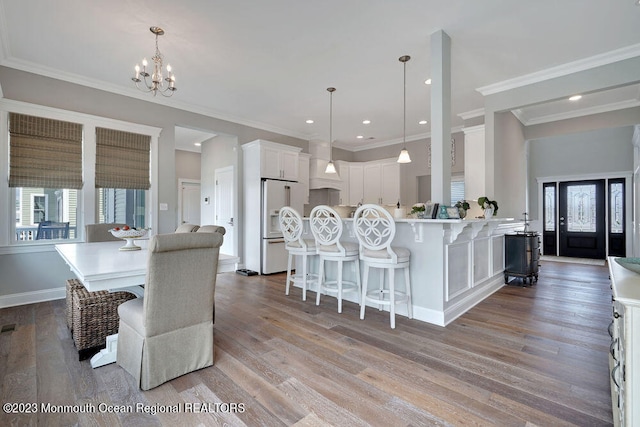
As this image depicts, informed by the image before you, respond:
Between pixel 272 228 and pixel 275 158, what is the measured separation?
1.30 meters

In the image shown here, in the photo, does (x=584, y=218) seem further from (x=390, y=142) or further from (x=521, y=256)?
(x=390, y=142)

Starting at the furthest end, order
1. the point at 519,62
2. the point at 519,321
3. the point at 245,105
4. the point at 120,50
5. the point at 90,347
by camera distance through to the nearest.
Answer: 1. the point at 245,105
2. the point at 519,62
3. the point at 120,50
4. the point at 519,321
5. the point at 90,347

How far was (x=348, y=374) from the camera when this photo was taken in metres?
1.99

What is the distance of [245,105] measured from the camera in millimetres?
4961

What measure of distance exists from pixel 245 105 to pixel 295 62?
165 centimetres

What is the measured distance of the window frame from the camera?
11.3 ft

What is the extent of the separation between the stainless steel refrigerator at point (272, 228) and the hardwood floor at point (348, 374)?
205 cm

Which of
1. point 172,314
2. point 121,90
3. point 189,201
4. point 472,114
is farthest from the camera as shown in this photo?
point 189,201

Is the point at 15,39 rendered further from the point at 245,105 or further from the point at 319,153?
the point at 319,153

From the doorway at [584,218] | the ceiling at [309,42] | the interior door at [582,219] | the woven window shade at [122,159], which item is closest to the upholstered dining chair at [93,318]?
the woven window shade at [122,159]

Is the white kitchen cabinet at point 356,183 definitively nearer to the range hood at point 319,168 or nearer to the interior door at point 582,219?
the range hood at point 319,168

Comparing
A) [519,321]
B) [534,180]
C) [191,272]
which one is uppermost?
[534,180]

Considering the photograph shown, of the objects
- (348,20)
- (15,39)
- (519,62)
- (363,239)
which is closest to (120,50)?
(15,39)

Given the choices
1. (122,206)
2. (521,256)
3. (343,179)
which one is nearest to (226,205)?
(122,206)
